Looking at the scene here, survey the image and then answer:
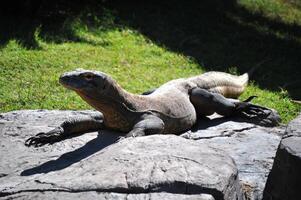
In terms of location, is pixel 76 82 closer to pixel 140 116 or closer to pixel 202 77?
pixel 140 116

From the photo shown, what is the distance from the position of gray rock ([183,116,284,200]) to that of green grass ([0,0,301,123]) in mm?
2272

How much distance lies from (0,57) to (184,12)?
576 centimetres

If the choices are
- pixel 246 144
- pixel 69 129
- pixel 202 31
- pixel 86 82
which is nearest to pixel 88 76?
pixel 86 82

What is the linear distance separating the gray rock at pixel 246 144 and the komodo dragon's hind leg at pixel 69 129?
1.04 metres

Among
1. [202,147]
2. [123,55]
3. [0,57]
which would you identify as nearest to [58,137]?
[202,147]

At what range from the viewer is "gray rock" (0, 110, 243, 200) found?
393 cm

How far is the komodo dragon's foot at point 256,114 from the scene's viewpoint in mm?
6570

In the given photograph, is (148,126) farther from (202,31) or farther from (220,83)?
(202,31)

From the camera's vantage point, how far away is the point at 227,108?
21.3 feet

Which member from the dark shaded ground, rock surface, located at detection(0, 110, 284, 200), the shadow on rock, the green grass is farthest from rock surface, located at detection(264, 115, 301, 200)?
the dark shaded ground

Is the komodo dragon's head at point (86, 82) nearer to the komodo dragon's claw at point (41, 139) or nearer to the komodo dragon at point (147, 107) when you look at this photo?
the komodo dragon at point (147, 107)

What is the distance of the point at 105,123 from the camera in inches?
217

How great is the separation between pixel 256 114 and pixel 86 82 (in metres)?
2.43

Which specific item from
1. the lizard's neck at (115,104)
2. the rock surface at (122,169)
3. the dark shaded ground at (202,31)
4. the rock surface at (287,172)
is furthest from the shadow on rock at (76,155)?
the dark shaded ground at (202,31)
